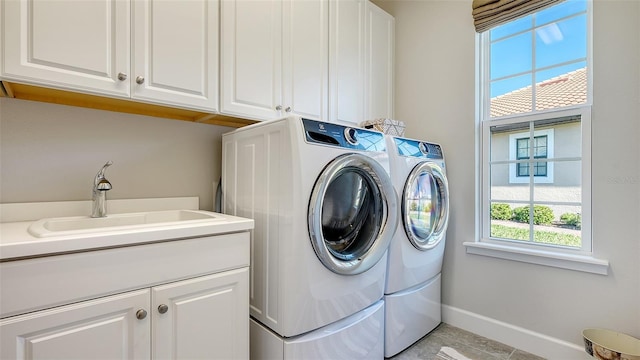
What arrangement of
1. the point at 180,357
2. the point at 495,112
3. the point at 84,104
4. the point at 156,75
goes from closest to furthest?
1. the point at 180,357
2. the point at 156,75
3. the point at 84,104
4. the point at 495,112

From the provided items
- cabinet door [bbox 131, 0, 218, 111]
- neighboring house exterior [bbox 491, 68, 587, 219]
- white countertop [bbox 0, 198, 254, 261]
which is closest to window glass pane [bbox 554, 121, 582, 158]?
neighboring house exterior [bbox 491, 68, 587, 219]

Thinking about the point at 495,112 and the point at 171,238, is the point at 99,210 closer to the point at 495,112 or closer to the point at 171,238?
the point at 171,238

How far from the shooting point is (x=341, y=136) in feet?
4.81

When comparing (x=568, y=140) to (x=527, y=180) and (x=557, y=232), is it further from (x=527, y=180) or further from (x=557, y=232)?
(x=557, y=232)

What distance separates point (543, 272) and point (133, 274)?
2261mm

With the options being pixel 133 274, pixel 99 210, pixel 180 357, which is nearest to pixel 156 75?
pixel 99 210

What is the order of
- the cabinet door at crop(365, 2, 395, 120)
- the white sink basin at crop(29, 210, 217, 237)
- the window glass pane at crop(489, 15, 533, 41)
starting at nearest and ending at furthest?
1. the white sink basin at crop(29, 210, 217, 237)
2. the window glass pane at crop(489, 15, 533, 41)
3. the cabinet door at crop(365, 2, 395, 120)

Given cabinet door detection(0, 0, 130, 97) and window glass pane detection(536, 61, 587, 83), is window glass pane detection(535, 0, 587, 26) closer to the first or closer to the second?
window glass pane detection(536, 61, 587, 83)

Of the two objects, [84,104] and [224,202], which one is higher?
[84,104]

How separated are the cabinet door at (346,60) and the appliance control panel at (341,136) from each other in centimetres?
50

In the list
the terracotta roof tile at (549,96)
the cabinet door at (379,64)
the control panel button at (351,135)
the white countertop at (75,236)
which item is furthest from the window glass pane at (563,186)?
the white countertop at (75,236)

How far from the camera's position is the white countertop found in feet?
2.75

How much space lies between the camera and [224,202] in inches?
70.0

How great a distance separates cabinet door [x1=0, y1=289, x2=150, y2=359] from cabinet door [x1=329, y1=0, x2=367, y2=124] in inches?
Answer: 60.7
